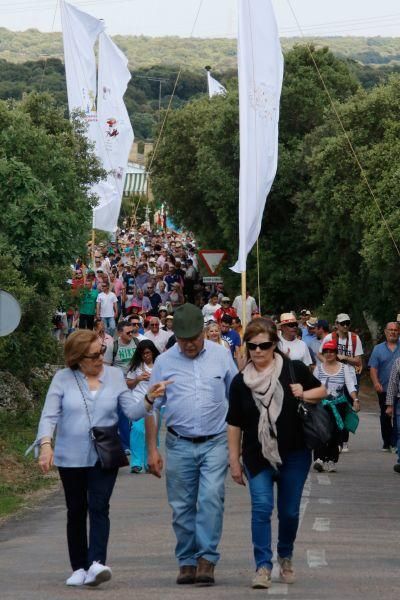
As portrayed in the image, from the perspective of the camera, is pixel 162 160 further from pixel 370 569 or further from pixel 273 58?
pixel 370 569

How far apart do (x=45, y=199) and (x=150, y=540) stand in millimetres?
13501

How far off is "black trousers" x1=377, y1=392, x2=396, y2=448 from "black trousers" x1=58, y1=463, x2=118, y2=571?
10.2 m

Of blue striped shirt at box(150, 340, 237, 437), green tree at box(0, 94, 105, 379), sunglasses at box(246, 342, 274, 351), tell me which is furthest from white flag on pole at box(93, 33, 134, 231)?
sunglasses at box(246, 342, 274, 351)

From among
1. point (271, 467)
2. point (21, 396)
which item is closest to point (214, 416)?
point (271, 467)

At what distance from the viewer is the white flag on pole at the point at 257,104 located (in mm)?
21422

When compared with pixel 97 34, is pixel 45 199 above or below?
below

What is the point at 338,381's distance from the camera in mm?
17312

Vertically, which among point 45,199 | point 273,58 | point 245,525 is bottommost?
point 245,525

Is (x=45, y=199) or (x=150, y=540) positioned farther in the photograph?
(x=45, y=199)

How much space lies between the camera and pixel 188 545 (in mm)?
9445

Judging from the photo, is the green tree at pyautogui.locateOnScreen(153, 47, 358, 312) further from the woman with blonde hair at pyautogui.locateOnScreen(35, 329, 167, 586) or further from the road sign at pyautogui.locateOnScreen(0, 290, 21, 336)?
the woman with blonde hair at pyautogui.locateOnScreen(35, 329, 167, 586)

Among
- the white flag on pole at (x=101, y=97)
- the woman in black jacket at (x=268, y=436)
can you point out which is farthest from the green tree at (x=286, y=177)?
the woman in black jacket at (x=268, y=436)

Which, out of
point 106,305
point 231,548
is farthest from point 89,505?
point 106,305

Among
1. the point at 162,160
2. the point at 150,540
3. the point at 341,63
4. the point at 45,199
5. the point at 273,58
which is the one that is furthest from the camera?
the point at 162,160
